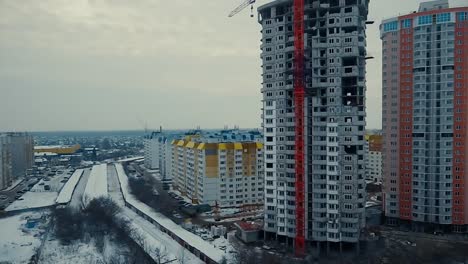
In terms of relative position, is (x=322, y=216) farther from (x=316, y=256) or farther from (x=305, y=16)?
(x=305, y=16)

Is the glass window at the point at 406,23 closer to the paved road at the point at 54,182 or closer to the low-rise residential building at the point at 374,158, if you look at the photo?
the low-rise residential building at the point at 374,158

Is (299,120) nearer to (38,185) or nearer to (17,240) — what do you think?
(17,240)

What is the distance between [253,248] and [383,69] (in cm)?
1872

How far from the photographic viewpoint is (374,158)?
2066 inches

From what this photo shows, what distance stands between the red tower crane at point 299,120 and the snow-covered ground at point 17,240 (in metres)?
17.5

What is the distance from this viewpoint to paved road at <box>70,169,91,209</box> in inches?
1620

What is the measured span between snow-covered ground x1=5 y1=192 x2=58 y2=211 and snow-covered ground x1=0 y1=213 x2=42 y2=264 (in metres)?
5.37

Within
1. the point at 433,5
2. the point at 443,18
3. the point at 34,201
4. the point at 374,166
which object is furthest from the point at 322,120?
the point at 34,201

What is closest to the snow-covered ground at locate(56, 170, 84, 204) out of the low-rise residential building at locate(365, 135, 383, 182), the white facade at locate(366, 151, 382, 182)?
the low-rise residential building at locate(365, 135, 383, 182)

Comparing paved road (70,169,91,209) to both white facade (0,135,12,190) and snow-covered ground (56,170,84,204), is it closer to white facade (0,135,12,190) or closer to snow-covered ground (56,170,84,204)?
snow-covered ground (56,170,84,204)

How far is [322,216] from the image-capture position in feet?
85.6

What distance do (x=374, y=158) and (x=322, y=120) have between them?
2980 cm

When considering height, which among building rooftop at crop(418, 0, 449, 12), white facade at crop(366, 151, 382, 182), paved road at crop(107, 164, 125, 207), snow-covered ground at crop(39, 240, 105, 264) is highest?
building rooftop at crop(418, 0, 449, 12)

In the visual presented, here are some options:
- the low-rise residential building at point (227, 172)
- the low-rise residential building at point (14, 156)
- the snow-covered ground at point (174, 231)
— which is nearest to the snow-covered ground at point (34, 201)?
the low-rise residential building at point (14, 156)
